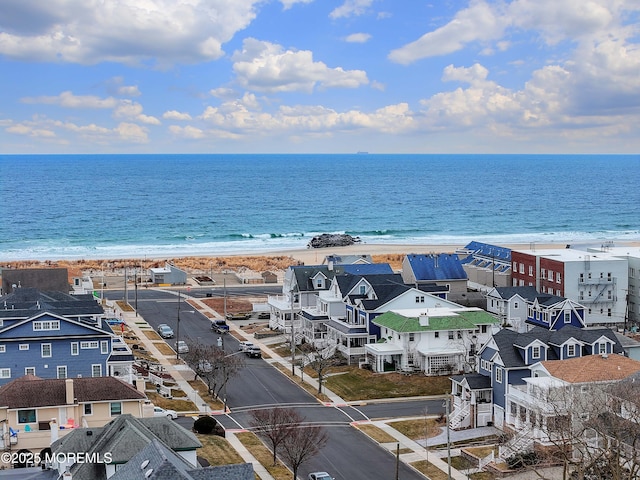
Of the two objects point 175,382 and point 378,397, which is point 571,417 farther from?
point 175,382

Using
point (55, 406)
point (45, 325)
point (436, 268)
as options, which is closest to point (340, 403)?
point (45, 325)

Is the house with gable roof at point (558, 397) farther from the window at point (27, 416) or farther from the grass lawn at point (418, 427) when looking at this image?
the window at point (27, 416)

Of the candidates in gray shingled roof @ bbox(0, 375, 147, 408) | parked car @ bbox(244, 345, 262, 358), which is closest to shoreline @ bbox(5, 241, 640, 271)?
parked car @ bbox(244, 345, 262, 358)

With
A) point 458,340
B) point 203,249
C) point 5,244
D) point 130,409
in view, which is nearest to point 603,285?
point 458,340

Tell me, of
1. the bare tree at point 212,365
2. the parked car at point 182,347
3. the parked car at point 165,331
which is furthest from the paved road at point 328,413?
the parked car at point 182,347

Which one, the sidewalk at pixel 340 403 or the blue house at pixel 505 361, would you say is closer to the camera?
the sidewalk at pixel 340 403

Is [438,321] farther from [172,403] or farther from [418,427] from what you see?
[172,403]
